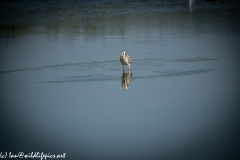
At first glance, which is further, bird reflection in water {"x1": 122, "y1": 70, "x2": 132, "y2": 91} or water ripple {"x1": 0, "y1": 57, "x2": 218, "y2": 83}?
water ripple {"x1": 0, "y1": 57, "x2": 218, "y2": 83}

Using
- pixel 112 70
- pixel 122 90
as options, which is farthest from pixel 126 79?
pixel 112 70

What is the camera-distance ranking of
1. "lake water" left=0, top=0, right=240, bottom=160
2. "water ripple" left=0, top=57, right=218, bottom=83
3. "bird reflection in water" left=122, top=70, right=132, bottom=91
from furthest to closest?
"water ripple" left=0, top=57, right=218, bottom=83, "bird reflection in water" left=122, top=70, right=132, bottom=91, "lake water" left=0, top=0, right=240, bottom=160

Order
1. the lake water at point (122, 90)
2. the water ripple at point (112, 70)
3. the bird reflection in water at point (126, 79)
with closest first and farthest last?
the lake water at point (122, 90) < the bird reflection in water at point (126, 79) < the water ripple at point (112, 70)

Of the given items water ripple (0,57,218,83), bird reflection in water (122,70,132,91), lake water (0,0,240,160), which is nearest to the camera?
lake water (0,0,240,160)

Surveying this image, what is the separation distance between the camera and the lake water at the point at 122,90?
10.2 meters

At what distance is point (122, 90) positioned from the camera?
13.7 metres

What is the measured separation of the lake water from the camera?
1020 centimetres

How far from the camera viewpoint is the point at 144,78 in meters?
14.9

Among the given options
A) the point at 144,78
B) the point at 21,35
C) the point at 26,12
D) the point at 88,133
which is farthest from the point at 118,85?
the point at 26,12

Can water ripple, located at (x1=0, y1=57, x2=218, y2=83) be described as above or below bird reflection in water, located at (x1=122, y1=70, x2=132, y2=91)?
above

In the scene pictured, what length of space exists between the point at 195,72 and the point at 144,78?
59.8 inches

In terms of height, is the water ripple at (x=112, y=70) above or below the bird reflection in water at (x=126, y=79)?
above

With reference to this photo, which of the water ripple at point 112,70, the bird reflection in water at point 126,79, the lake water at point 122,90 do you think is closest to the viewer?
the lake water at point 122,90

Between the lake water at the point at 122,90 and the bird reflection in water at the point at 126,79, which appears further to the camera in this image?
the bird reflection in water at the point at 126,79
